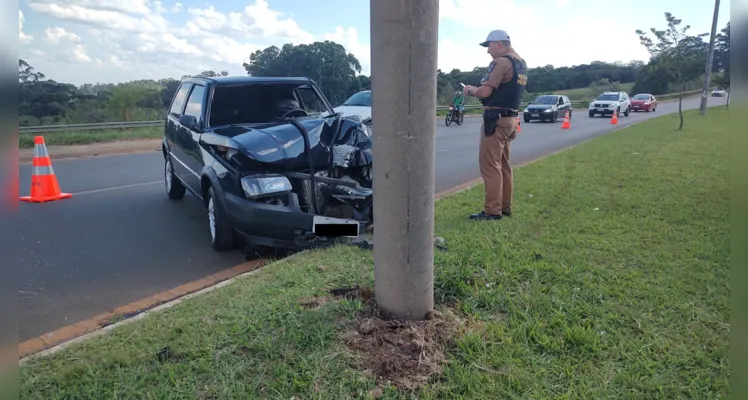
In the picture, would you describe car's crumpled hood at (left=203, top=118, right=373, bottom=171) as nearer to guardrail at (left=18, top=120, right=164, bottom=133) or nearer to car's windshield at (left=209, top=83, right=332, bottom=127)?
car's windshield at (left=209, top=83, right=332, bottom=127)

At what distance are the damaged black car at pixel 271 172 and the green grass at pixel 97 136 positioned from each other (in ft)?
34.2

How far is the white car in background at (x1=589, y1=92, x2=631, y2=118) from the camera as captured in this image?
32188 mm

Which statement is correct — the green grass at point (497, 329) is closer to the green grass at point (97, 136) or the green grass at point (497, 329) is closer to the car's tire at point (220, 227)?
the car's tire at point (220, 227)

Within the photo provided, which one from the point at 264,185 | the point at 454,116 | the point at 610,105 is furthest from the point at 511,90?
the point at 610,105

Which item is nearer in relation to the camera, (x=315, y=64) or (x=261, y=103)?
(x=261, y=103)

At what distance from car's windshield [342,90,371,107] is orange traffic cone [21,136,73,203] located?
9.16 m

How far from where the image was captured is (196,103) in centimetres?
624

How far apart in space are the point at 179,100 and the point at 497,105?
4.29 m

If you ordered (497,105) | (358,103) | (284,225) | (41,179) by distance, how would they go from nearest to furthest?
1. (284,225)
2. (497,105)
3. (41,179)
4. (358,103)

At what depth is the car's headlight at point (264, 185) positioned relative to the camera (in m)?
4.78

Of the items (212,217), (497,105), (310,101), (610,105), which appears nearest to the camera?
(212,217)

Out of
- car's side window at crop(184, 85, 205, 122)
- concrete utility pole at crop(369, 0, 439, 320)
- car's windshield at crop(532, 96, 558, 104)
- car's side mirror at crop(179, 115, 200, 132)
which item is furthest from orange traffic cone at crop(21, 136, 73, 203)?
car's windshield at crop(532, 96, 558, 104)

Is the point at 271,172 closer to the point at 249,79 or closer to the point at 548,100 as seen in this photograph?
the point at 249,79

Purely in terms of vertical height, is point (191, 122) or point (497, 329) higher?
point (191, 122)
